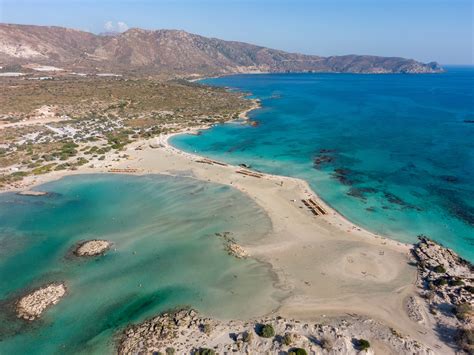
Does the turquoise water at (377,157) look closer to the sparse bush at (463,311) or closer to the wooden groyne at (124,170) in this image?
→ the sparse bush at (463,311)

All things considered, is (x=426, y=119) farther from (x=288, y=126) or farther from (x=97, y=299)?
(x=97, y=299)

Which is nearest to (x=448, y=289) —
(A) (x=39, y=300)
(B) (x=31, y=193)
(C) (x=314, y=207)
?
(C) (x=314, y=207)

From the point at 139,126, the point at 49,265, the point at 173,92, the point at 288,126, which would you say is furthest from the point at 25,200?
the point at 173,92

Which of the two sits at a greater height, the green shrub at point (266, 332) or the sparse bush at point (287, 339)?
the sparse bush at point (287, 339)

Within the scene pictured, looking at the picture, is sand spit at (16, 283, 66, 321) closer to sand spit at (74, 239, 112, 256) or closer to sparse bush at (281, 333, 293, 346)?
sand spit at (74, 239, 112, 256)

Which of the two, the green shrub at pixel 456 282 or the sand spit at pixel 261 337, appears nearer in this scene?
the sand spit at pixel 261 337

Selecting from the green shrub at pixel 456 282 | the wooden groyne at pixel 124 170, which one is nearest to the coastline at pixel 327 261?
the green shrub at pixel 456 282
